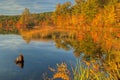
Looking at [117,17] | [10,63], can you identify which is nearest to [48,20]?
[117,17]

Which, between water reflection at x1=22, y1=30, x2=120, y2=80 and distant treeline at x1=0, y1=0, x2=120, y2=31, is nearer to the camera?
water reflection at x1=22, y1=30, x2=120, y2=80

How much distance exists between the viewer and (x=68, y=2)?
5453 inches

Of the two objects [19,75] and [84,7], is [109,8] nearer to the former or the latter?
[84,7]

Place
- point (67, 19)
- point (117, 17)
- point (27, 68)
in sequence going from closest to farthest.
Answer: point (27, 68) → point (117, 17) → point (67, 19)

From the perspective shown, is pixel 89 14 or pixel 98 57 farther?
pixel 89 14

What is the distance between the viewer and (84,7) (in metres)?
→ 107

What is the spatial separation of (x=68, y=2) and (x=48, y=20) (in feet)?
204

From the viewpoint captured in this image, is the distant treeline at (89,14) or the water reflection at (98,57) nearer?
the water reflection at (98,57)

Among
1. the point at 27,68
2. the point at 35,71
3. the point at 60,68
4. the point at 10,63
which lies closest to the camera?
the point at 60,68

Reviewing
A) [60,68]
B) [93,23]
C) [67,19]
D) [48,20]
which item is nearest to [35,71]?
[60,68]

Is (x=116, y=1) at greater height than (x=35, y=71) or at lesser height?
greater

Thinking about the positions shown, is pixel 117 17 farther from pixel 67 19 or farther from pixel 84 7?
pixel 67 19

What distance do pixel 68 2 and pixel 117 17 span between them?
5515 cm

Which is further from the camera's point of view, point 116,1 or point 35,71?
point 116,1
